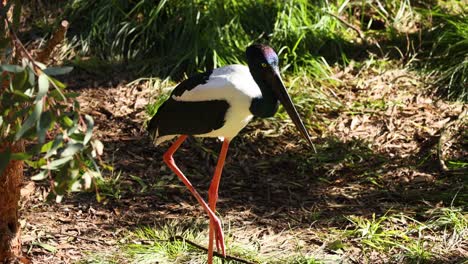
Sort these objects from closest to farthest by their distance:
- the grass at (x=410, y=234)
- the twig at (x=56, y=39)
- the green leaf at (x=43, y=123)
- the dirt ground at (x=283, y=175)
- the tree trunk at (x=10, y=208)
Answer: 1. the green leaf at (x=43, y=123)
2. the twig at (x=56, y=39)
3. the tree trunk at (x=10, y=208)
4. the grass at (x=410, y=234)
5. the dirt ground at (x=283, y=175)

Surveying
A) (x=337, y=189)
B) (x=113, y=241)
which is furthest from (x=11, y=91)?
(x=337, y=189)

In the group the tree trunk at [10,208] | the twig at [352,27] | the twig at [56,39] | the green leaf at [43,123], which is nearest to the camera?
the green leaf at [43,123]

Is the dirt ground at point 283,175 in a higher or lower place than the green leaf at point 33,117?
lower

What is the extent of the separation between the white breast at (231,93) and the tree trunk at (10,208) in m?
1.08

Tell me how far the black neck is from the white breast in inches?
0.9

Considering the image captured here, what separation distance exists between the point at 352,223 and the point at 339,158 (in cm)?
78

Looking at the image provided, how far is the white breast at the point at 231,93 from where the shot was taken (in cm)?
440

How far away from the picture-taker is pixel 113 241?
4.70 meters

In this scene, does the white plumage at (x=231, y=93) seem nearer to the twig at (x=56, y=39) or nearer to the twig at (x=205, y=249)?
the twig at (x=205, y=249)

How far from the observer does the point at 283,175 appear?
551 centimetres

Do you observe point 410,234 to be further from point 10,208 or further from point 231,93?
point 10,208

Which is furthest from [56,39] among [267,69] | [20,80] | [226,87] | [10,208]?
[267,69]

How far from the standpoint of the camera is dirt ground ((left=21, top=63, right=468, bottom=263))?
15.8 feet

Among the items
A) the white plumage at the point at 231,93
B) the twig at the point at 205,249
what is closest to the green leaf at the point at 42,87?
the white plumage at the point at 231,93
